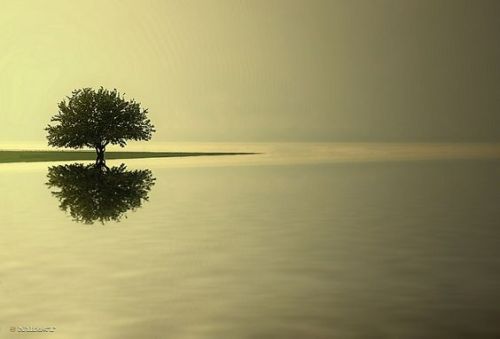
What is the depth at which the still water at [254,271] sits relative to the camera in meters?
14.1

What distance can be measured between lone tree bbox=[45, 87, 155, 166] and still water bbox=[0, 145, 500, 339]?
87.7m

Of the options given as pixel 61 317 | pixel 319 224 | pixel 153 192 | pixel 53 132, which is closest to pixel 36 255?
pixel 61 317

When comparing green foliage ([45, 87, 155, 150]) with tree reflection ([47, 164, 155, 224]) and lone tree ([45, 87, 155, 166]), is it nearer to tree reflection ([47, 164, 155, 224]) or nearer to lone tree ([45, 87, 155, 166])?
lone tree ([45, 87, 155, 166])

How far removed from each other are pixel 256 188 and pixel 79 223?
24.5 m

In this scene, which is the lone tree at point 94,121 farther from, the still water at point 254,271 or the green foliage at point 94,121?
the still water at point 254,271

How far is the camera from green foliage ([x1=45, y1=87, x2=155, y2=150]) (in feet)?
416

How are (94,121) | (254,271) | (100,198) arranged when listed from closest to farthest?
(254,271)
(100,198)
(94,121)

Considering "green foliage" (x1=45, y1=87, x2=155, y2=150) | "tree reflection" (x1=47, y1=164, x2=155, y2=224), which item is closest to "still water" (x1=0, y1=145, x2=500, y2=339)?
"tree reflection" (x1=47, y1=164, x2=155, y2=224)

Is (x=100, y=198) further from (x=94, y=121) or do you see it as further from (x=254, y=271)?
(x=94, y=121)

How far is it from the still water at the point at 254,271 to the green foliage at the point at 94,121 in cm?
8767

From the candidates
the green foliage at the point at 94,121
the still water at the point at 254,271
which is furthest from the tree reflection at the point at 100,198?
the green foliage at the point at 94,121

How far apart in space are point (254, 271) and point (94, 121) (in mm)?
111542

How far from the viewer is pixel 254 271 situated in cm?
1973

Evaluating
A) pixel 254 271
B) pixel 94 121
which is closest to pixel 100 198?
pixel 254 271
